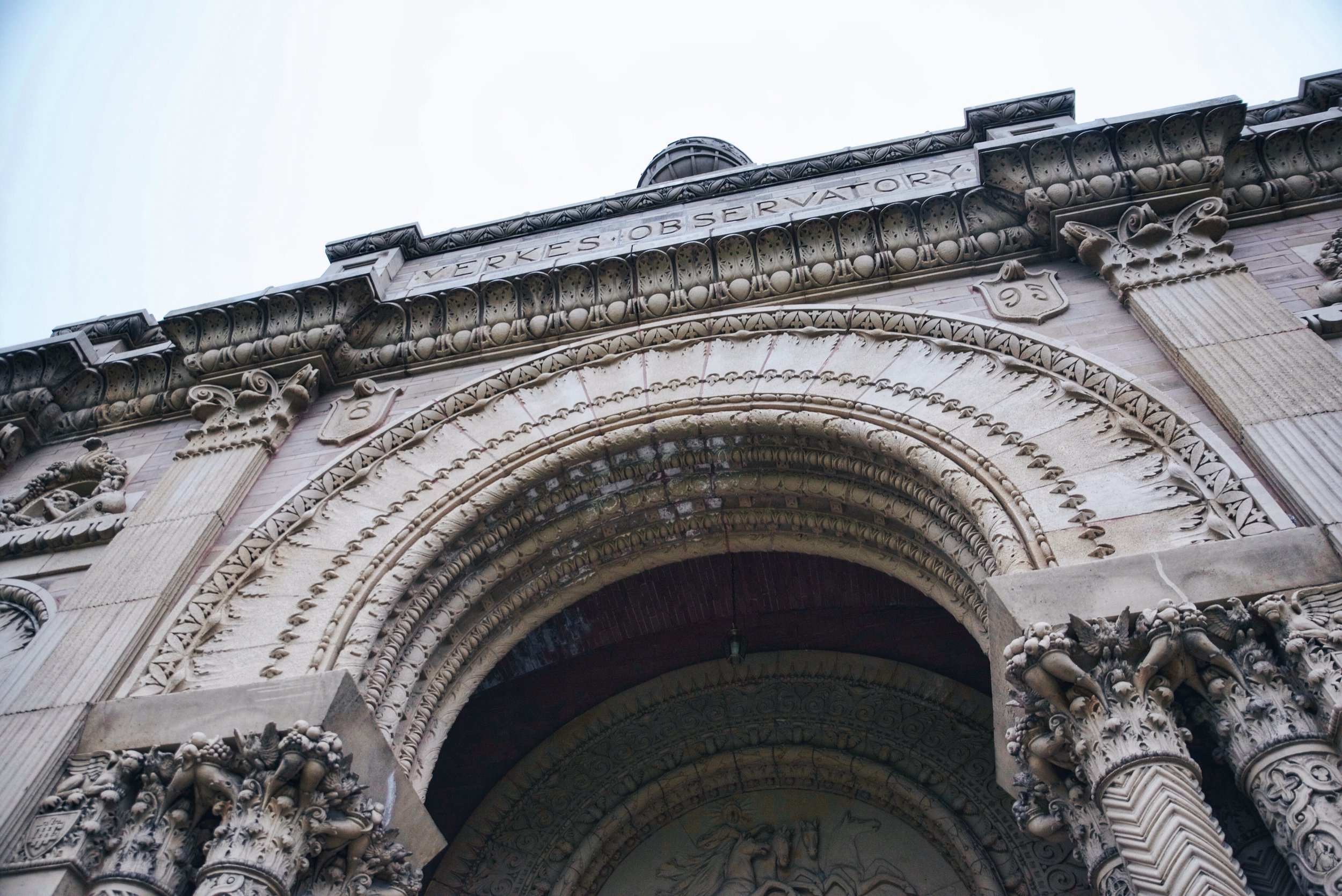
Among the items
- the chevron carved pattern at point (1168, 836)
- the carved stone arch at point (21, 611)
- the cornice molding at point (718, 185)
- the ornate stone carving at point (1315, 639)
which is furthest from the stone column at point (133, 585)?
the ornate stone carving at point (1315, 639)

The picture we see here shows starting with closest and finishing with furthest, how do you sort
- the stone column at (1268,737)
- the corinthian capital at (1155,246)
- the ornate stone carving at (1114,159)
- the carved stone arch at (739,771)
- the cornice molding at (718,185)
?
the stone column at (1268,737), the corinthian capital at (1155,246), the ornate stone carving at (1114,159), the carved stone arch at (739,771), the cornice molding at (718,185)

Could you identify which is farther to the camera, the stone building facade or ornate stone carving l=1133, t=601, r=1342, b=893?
the stone building facade

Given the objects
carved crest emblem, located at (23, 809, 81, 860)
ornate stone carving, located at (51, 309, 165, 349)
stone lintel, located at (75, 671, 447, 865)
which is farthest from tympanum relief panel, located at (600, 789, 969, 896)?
ornate stone carving, located at (51, 309, 165, 349)

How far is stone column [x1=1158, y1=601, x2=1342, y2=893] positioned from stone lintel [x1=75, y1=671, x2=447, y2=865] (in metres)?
3.39

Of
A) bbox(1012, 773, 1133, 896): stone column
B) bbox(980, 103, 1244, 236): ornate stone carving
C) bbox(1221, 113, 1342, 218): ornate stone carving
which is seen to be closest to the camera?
bbox(1012, 773, 1133, 896): stone column

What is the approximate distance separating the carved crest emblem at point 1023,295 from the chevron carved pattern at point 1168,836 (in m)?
3.04

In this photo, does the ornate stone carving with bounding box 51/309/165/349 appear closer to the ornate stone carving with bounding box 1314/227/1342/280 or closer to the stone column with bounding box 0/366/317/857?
the stone column with bounding box 0/366/317/857

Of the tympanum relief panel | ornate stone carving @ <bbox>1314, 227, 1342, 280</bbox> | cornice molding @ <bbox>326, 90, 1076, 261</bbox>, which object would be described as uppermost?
cornice molding @ <bbox>326, 90, 1076, 261</bbox>

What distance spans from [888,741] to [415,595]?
360 centimetres

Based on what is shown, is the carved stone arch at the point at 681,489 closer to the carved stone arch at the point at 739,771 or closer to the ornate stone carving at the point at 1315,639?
the ornate stone carving at the point at 1315,639

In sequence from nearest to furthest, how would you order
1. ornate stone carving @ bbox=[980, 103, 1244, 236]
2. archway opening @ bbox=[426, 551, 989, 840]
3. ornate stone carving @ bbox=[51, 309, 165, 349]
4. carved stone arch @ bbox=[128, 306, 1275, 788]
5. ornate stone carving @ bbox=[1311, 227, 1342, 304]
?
carved stone arch @ bbox=[128, 306, 1275, 788] → ornate stone carving @ bbox=[1311, 227, 1342, 304] → ornate stone carving @ bbox=[980, 103, 1244, 236] → archway opening @ bbox=[426, 551, 989, 840] → ornate stone carving @ bbox=[51, 309, 165, 349]

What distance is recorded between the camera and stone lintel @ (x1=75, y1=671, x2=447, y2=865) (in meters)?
4.41

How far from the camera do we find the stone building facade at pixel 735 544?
3844mm

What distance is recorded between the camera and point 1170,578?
3885mm
